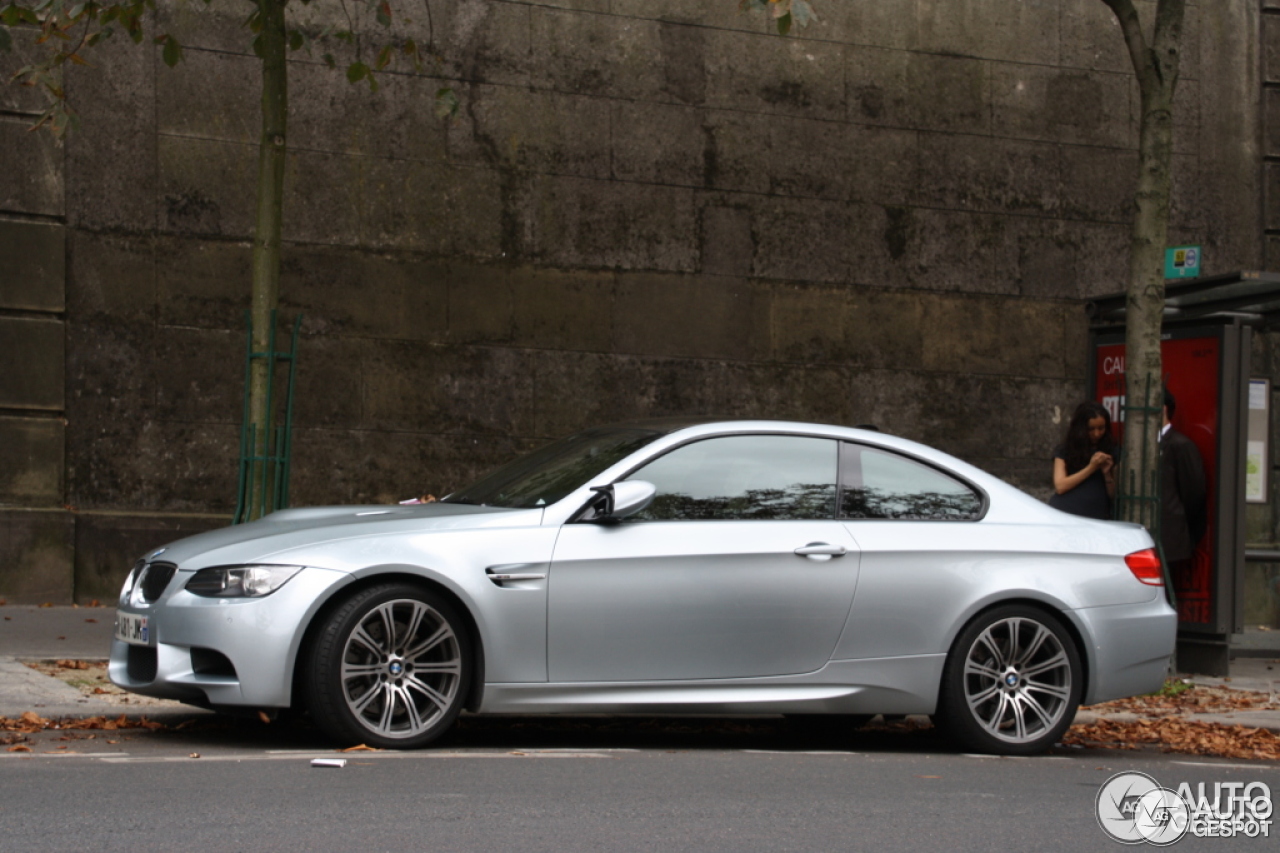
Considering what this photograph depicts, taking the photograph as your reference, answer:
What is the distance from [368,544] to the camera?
6504 millimetres

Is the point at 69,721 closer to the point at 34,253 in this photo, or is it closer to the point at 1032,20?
the point at 34,253

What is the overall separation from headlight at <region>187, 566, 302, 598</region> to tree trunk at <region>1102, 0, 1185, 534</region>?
239 inches

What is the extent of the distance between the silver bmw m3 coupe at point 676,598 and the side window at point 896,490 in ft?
0.04

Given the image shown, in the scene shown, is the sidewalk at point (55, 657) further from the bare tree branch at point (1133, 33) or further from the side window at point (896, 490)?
the bare tree branch at point (1133, 33)

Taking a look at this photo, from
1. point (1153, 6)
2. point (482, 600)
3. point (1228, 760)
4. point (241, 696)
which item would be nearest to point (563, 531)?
point (482, 600)

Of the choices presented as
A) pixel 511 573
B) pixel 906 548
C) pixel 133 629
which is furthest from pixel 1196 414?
pixel 133 629

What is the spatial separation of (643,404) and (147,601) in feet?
23.8

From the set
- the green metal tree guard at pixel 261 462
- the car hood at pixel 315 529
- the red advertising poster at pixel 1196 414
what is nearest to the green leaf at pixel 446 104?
the green metal tree guard at pixel 261 462

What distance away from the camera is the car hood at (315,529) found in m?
6.53

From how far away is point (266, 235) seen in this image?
9.30 m

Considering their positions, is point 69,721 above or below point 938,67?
below

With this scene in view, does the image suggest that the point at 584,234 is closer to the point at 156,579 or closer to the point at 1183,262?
the point at 1183,262

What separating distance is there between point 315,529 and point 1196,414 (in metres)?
6.91

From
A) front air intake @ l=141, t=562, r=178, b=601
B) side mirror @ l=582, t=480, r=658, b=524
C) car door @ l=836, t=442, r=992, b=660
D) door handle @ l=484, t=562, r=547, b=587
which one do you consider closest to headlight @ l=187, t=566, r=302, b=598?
front air intake @ l=141, t=562, r=178, b=601
